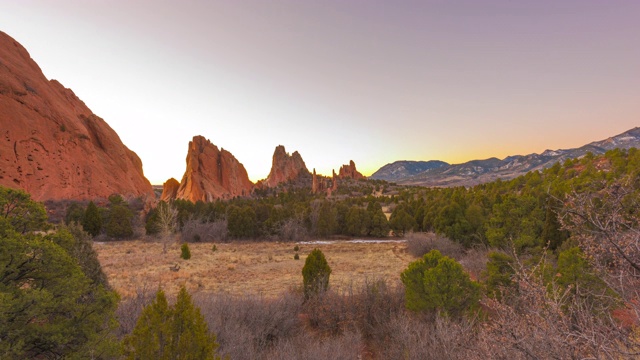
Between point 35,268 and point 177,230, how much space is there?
4727cm

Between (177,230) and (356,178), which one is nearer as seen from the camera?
(177,230)

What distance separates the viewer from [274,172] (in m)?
144

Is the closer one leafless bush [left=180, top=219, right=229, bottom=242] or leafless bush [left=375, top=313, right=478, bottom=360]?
leafless bush [left=375, top=313, right=478, bottom=360]

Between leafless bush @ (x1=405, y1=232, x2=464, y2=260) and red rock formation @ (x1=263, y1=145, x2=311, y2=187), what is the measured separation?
347 feet

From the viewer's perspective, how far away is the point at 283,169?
478 ft

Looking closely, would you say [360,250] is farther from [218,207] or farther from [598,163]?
[598,163]

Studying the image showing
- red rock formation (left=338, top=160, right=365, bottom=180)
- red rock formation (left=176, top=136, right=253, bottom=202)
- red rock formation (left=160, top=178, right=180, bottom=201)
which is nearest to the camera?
red rock formation (left=176, top=136, right=253, bottom=202)

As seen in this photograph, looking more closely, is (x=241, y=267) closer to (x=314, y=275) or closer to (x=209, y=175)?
(x=314, y=275)

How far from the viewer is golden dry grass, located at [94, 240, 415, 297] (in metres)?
→ 20.0

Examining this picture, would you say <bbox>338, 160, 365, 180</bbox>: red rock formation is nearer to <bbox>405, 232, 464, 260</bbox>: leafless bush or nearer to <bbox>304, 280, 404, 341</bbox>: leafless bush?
<bbox>405, 232, 464, 260</bbox>: leafless bush

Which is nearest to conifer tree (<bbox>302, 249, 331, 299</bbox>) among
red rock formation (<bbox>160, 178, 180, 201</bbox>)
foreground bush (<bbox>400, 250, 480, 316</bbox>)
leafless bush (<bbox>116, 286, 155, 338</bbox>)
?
foreground bush (<bbox>400, 250, 480, 316</bbox>)

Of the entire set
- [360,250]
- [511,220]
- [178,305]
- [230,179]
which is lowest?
[360,250]

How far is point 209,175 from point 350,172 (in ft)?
286

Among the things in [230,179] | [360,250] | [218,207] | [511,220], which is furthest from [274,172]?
[511,220]
